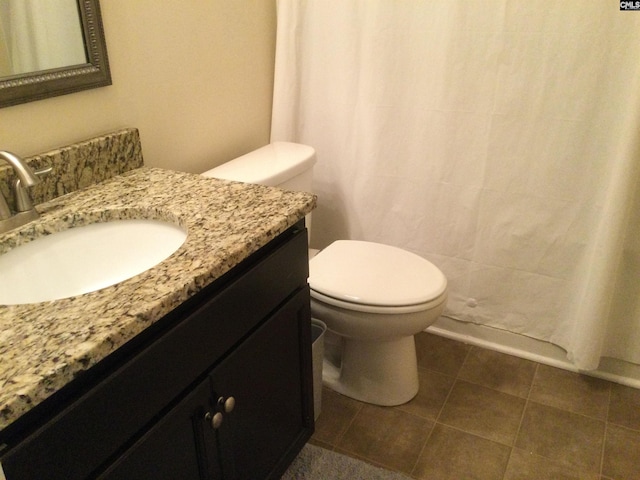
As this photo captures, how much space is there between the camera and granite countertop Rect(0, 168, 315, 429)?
2.21ft

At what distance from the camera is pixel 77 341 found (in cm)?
71

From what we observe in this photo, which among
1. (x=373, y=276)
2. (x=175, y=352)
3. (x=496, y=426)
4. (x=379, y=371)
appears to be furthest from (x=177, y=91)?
(x=496, y=426)

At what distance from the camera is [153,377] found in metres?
0.83

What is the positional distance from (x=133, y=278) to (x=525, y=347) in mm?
1552

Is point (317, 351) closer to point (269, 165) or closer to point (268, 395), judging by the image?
point (268, 395)

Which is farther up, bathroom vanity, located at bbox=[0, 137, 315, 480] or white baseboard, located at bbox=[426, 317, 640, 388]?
bathroom vanity, located at bbox=[0, 137, 315, 480]

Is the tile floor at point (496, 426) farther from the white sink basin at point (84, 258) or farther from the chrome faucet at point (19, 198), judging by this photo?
the chrome faucet at point (19, 198)

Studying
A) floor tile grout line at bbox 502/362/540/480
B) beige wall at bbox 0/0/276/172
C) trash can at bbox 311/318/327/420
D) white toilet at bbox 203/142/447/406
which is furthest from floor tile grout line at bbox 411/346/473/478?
beige wall at bbox 0/0/276/172

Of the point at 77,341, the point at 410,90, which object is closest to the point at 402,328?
the point at 410,90

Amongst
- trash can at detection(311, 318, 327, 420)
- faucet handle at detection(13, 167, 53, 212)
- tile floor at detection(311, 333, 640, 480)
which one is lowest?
tile floor at detection(311, 333, 640, 480)

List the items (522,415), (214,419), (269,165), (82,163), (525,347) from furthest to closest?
(525,347) → (522,415) → (269,165) → (82,163) → (214,419)

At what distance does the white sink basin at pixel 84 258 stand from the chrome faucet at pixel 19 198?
49 millimetres

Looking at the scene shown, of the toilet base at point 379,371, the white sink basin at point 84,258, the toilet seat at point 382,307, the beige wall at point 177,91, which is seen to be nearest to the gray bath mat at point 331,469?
the toilet base at point 379,371

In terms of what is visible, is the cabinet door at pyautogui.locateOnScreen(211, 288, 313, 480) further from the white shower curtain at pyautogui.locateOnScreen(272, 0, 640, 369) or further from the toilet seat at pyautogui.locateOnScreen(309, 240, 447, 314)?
the white shower curtain at pyautogui.locateOnScreen(272, 0, 640, 369)
